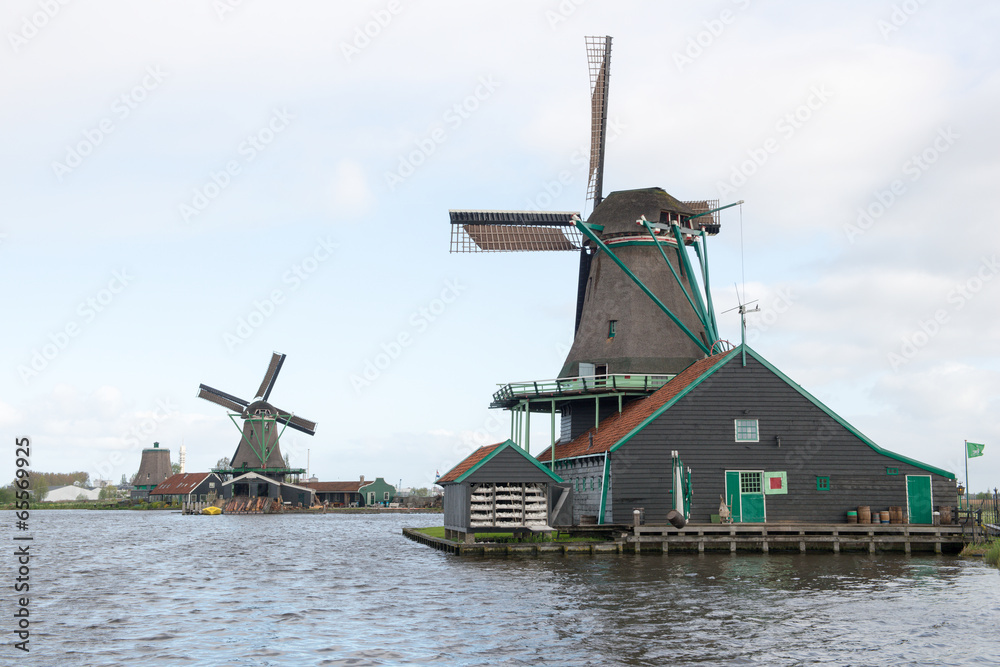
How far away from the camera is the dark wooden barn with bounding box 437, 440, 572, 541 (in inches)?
1385

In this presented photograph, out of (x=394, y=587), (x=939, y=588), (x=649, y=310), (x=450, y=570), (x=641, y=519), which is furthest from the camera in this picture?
(x=649, y=310)

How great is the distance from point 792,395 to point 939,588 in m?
13.1

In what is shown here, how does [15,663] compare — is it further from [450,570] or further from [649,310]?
[649,310]

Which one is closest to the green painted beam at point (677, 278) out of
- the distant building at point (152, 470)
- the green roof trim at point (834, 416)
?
the green roof trim at point (834, 416)

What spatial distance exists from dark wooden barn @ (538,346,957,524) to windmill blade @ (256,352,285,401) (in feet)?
231

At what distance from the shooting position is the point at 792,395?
36.8m

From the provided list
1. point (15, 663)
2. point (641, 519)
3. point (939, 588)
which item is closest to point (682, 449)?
point (641, 519)

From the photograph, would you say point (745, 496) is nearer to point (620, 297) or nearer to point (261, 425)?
point (620, 297)

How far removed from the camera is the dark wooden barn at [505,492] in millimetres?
35188

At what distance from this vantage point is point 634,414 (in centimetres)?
3878

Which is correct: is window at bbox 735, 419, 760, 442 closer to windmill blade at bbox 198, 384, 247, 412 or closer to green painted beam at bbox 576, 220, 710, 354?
green painted beam at bbox 576, 220, 710, 354

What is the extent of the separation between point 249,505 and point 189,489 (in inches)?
1217

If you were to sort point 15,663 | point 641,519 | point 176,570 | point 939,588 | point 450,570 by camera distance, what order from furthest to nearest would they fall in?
point 641,519 < point 176,570 < point 450,570 < point 939,588 < point 15,663

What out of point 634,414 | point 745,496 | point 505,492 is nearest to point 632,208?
point 634,414
